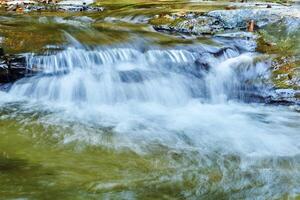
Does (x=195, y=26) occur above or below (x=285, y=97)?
above

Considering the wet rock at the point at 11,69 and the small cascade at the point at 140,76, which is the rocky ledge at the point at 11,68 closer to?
the wet rock at the point at 11,69

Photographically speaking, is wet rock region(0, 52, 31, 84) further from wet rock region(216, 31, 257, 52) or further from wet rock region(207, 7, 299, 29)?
wet rock region(207, 7, 299, 29)

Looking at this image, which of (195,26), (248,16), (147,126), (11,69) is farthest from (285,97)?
(11,69)

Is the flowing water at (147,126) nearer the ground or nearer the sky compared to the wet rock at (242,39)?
nearer the ground

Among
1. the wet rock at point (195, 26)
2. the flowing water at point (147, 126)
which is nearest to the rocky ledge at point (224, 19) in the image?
the wet rock at point (195, 26)

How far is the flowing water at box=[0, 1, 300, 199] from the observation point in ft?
19.3

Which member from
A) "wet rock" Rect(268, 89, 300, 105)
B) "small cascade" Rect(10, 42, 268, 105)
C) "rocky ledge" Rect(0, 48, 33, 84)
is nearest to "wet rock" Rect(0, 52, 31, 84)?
"rocky ledge" Rect(0, 48, 33, 84)

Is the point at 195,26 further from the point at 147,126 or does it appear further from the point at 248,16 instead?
the point at 147,126

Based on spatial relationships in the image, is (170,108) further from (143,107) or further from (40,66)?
(40,66)

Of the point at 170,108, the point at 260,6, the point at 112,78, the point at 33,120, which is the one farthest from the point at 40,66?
the point at 260,6

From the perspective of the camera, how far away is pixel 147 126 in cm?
862

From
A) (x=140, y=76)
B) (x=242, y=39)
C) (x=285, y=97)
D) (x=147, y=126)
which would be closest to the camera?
(x=147, y=126)

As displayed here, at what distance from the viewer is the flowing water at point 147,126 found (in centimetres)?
587

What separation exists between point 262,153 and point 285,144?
746 mm
